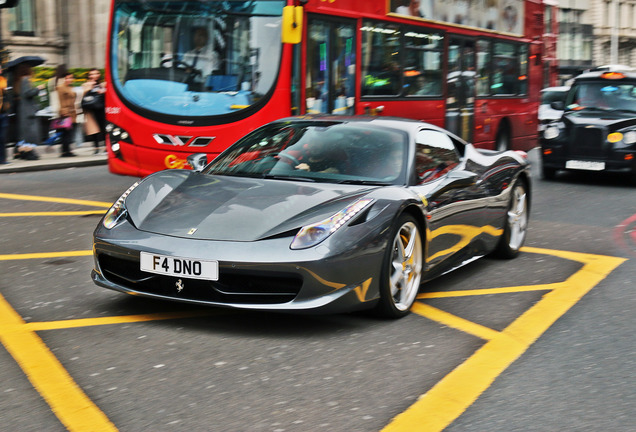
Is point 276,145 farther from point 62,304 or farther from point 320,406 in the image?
point 320,406

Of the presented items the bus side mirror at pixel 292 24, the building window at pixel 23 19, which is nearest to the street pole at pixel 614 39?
the building window at pixel 23 19

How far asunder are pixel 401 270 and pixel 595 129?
9176 mm

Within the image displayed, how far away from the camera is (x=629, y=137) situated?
13.5 metres

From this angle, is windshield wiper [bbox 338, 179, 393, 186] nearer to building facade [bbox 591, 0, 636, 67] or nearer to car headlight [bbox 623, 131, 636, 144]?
car headlight [bbox 623, 131, 636, 144]

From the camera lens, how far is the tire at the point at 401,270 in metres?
5.29

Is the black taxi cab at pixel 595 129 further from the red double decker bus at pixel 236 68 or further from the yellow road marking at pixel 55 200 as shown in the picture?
the yellow road marking at pixel 55 200

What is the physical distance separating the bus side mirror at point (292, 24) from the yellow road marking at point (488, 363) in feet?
14.7

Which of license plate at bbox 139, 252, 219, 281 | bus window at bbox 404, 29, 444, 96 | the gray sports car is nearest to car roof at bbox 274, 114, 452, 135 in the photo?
the gray sports car

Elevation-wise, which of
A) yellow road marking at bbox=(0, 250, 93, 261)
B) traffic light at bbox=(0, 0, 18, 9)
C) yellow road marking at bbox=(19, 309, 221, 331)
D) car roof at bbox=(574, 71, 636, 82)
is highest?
traffic light at bbox=(0, 0, 18, 9)

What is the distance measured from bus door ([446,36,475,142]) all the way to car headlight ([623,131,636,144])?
252 centimetres

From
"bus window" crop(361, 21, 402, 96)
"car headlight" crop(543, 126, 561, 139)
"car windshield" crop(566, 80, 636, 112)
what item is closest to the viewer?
"bus window" crop(361, 21, 402, 96)

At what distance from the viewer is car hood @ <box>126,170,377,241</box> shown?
504 centimetres

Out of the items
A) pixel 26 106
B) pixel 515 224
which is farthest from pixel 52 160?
pixel 515 224

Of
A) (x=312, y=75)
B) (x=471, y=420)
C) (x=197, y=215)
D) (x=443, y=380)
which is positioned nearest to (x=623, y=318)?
(x=443, y=380)
